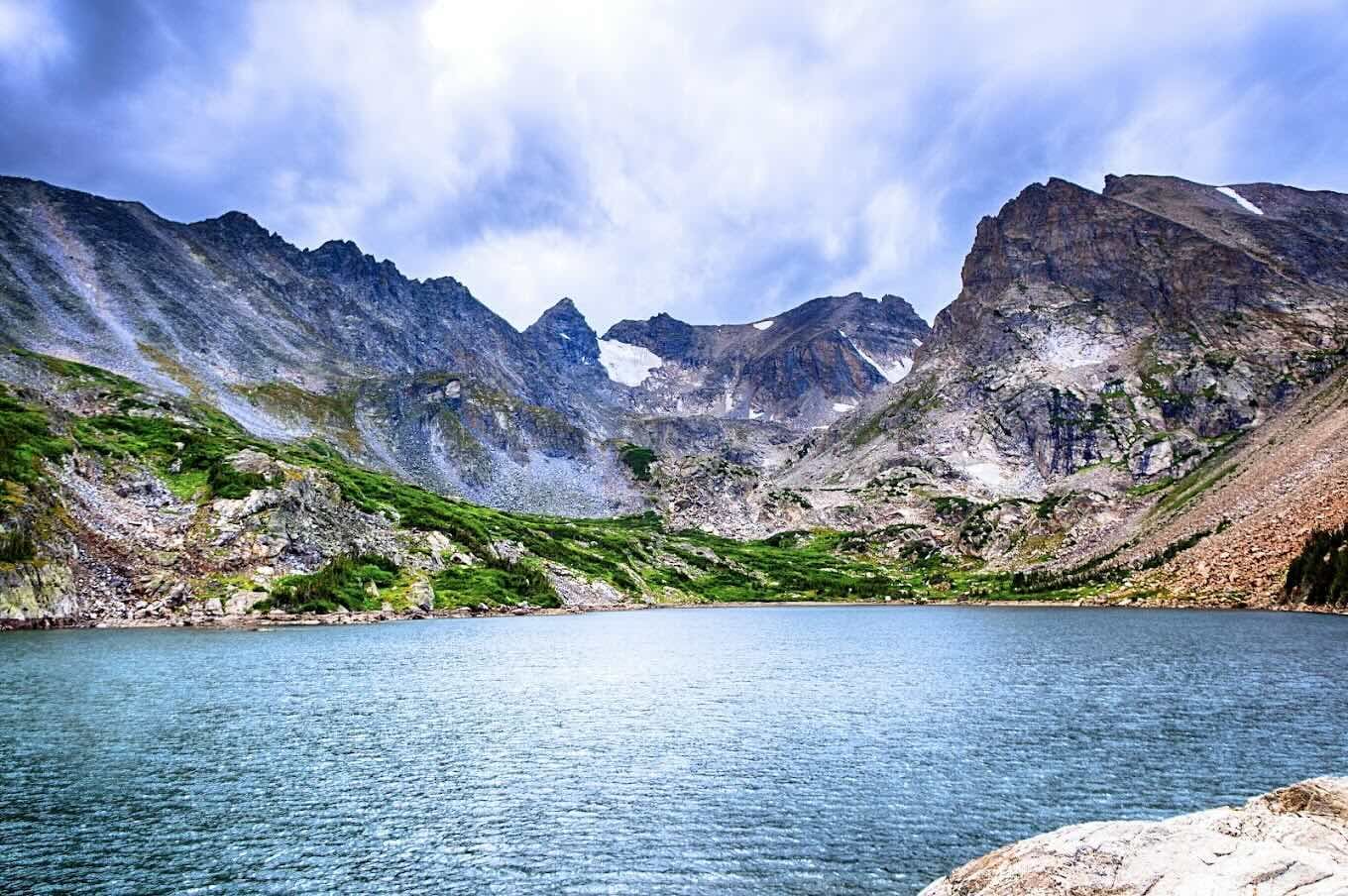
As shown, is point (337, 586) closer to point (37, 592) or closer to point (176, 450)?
point (37, 592)

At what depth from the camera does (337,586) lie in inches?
5418

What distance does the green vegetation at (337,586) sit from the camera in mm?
127125

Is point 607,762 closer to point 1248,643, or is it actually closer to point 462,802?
point 462,802

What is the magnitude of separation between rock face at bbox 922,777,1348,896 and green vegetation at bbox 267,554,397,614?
132622 millimetres

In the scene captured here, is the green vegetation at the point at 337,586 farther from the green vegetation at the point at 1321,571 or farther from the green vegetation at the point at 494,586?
the green vegetation at the point at 1321,571

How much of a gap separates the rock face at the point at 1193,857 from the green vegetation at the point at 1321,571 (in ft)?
442

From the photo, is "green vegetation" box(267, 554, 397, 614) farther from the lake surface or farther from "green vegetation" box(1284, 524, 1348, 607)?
"green vegetation" box(1284, 524, 1348, 607)

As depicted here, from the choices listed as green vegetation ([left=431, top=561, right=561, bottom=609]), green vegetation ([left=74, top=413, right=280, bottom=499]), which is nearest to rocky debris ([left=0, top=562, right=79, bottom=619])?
green vegetation ([left=74, top=413, right=280, bottom=499])

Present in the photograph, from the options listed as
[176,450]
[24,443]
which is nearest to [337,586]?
[24,443]

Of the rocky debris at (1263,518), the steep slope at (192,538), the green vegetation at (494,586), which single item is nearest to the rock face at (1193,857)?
the steep slope at (192,538)

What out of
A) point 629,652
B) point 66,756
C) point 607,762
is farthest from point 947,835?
point 629,652

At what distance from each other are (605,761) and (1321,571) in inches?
5334

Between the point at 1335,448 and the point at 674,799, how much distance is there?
18788 cm

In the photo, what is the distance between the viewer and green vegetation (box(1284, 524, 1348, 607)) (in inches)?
4555
